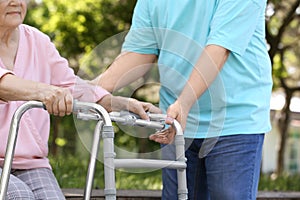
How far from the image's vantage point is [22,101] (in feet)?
10.3

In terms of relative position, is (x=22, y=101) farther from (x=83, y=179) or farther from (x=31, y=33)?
(x=83, y=179)

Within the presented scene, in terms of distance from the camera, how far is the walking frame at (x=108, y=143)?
2625 millimetres

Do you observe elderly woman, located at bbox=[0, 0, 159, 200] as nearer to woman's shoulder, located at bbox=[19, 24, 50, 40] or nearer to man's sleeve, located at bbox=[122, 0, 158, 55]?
woman's shoulder, located at bbox=[19, 24, 50, 40]

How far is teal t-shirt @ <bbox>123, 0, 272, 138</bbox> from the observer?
3.21 meters

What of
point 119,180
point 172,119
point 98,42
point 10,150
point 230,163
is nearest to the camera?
point 10,150

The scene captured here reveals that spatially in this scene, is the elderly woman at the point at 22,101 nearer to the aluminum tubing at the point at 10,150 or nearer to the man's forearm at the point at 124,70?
the man's forearm at the point at 124,70

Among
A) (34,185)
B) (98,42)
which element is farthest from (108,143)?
(98,42)

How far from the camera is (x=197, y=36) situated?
3348mm

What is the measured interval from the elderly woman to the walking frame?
14 cm

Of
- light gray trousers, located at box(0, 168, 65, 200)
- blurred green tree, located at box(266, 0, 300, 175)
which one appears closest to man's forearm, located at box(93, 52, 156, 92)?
light gray trousers, located at box(0, 168, 65, 200)

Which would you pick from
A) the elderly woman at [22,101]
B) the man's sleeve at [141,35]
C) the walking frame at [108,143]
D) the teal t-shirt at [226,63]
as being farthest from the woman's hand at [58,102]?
the man's sleeve at [141,35]

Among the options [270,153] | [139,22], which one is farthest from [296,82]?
[139,22]

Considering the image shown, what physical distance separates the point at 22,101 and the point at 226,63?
90 cm

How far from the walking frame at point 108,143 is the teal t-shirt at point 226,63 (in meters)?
0.34
